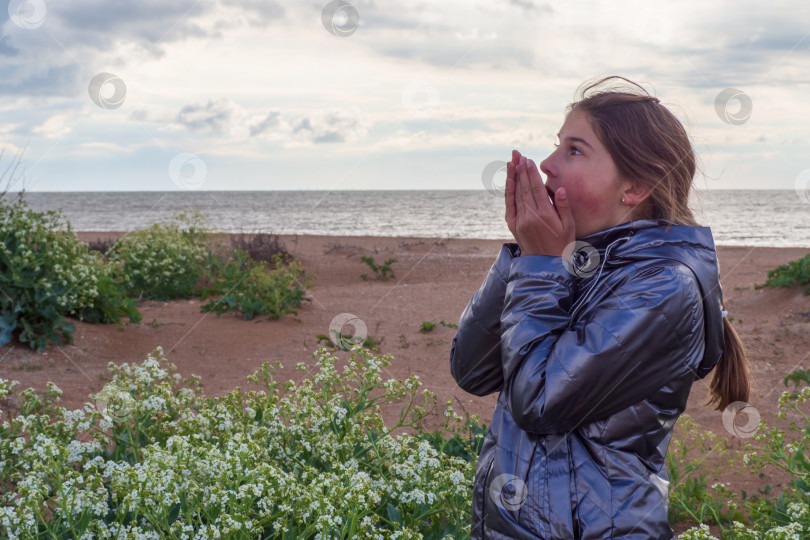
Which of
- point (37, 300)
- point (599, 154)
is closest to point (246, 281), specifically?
point (37, 300)

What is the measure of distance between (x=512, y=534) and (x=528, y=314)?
549 mm

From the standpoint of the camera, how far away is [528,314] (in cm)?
178

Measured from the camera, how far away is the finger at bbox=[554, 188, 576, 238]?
1837 mm

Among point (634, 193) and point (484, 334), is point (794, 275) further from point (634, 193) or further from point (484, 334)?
point (484, 334)

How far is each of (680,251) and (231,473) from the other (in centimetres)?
159

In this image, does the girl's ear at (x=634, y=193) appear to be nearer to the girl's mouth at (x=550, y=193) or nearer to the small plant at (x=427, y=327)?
the girl's mouth at (x=550, y=193)

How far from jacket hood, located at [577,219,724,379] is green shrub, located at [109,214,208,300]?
873cm

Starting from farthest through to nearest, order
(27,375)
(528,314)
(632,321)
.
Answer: (27,375) → (528,314) → (632,321)

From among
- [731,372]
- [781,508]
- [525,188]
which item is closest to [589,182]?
[525,188]

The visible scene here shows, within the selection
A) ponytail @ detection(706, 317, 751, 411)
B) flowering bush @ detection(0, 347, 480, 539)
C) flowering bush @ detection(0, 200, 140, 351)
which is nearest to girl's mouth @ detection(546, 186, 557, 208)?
ponytail @ detection(706, 317, 751, 411)

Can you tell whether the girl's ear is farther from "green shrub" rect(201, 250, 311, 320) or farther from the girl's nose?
"green shrub" rect(201, 250, 311, 320)

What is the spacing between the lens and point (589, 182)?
6.22 ft

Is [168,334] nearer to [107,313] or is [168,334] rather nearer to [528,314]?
[107,313]

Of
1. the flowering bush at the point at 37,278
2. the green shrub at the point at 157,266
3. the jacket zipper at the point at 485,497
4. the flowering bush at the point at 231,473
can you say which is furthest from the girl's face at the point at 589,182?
the green shrub at the point at 157,266
